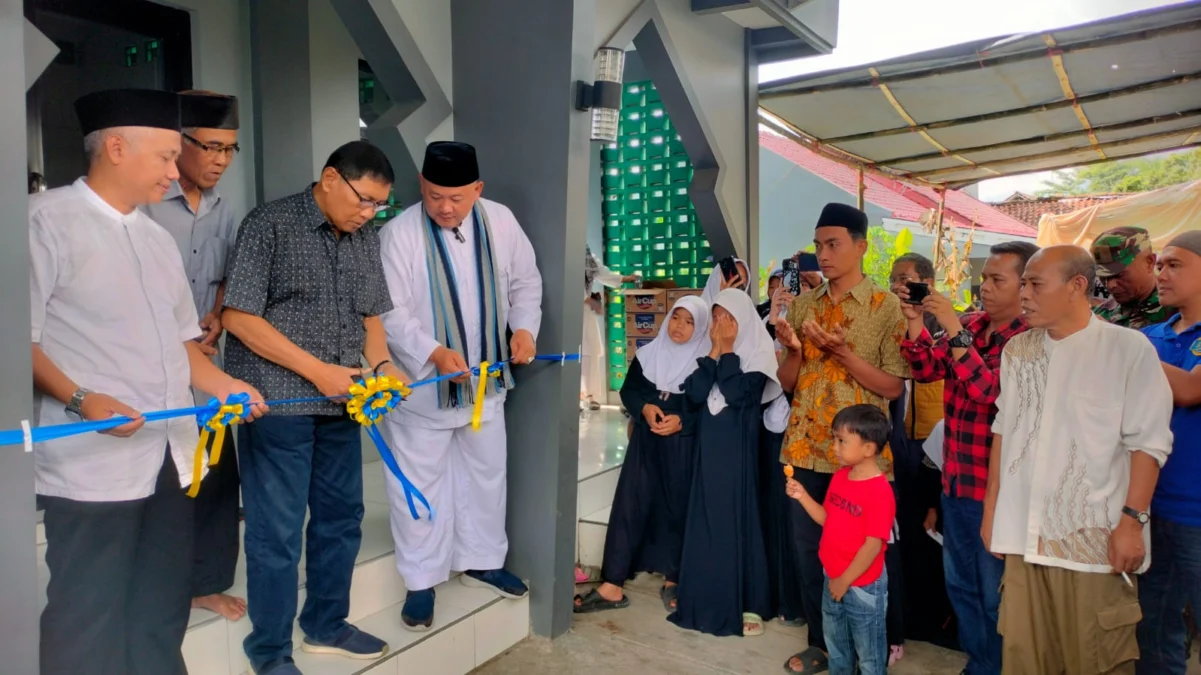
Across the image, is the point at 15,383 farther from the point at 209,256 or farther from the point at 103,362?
the point at 209,256

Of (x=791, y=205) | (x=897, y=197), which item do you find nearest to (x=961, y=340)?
(x=791, y=205)

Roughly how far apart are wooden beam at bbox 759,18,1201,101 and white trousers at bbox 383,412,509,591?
358 centimetres

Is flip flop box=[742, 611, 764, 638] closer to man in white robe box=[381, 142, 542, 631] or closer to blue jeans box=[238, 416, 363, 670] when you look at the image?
man in white robe box=[381, 142, 542, 631]

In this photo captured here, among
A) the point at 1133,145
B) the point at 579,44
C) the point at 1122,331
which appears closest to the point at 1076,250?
the point at 1122,331

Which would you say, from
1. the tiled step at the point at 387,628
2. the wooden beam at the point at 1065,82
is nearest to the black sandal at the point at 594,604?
the tiled step at the point at 387,628

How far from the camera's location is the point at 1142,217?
10.2m

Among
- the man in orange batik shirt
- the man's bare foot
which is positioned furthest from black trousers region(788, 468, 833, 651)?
the man's bare foot

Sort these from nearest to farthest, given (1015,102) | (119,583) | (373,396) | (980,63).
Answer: (119,583) < (373,396) < (980,63) < (1015,102)

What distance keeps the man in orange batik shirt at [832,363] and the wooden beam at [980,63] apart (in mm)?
2597

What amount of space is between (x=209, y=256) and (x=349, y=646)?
1392 mm

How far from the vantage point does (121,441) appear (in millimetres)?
1930

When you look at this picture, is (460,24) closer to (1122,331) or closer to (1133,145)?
(1122,331)

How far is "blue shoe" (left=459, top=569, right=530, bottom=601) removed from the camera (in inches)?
135

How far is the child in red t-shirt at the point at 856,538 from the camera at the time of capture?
2807 millimetres
